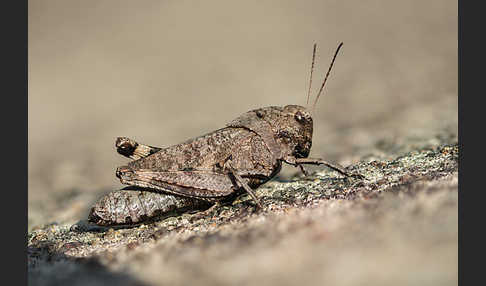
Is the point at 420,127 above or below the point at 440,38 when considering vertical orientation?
below

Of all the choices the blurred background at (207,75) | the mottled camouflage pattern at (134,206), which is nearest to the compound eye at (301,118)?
the mottled camouflage pattern at (134,206)

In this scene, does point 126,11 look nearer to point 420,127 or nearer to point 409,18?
point 409,18

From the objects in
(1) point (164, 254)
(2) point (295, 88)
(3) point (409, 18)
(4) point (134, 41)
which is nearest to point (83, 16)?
(4) point (134, 41)

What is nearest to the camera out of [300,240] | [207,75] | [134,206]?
[300,240]

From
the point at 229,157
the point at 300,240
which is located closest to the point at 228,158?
the point at 229,157

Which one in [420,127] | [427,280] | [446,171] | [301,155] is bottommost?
[427,280]

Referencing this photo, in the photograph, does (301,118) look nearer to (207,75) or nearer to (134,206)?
(134,206)

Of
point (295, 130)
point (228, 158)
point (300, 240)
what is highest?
point (295, 130)
